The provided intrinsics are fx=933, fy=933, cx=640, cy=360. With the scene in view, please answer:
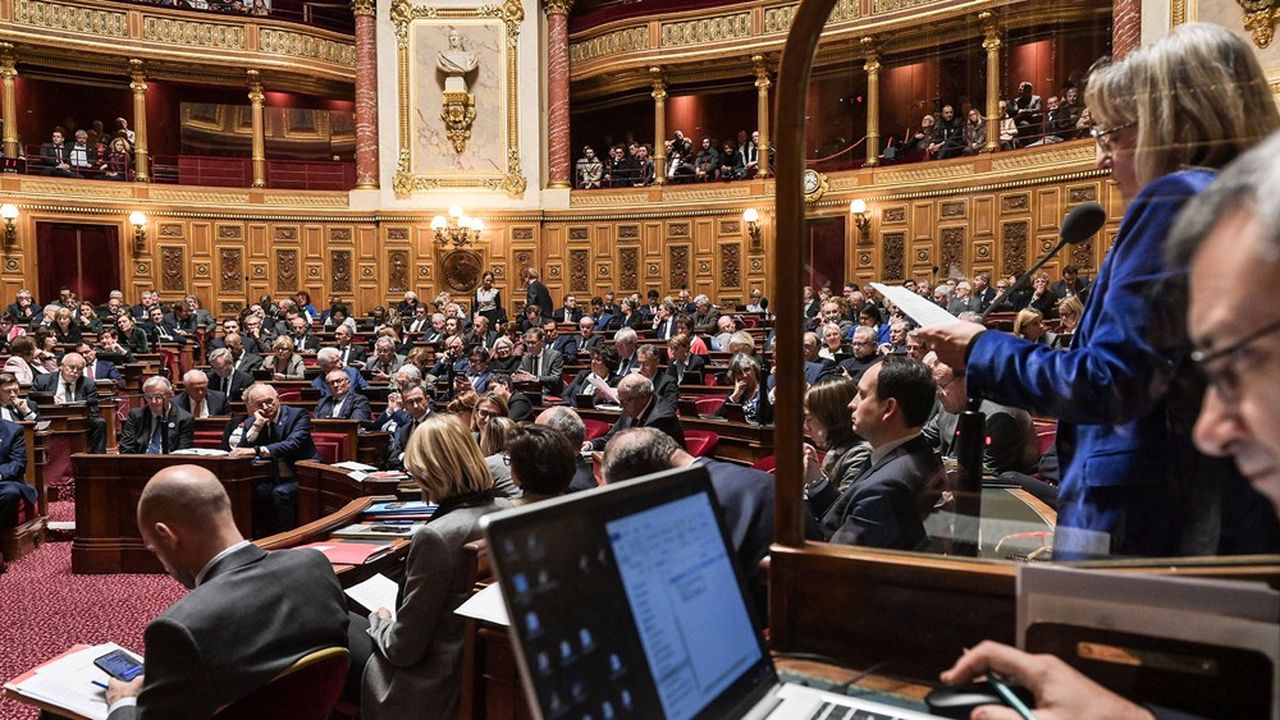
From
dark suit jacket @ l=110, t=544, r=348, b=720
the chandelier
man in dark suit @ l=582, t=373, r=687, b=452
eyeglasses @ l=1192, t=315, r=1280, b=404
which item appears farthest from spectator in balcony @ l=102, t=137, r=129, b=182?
eyeglasses @ l=1192, t=315, r=1280, b=404

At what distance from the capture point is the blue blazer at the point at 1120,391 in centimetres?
124

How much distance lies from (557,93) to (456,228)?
2868 mm

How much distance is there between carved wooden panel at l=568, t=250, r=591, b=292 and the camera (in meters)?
15.9

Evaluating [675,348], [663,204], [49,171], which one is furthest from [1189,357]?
[49,171]

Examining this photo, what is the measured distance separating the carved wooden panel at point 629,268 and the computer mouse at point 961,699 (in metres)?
14.7

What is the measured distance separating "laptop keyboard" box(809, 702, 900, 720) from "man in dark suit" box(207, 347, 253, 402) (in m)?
7.56

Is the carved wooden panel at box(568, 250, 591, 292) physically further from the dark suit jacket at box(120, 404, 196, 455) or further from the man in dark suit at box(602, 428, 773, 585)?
the man in dark suit at box(602, 428, 773, 585)

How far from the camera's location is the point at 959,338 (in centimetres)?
146

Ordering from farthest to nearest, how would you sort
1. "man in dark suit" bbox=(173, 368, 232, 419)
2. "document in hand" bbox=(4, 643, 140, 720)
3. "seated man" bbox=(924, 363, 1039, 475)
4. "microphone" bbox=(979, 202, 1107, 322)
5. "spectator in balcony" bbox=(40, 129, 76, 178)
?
"spectator in balcony" bbox=(40, 129, 76, 178) < "man in dark suit" bbox=(173, 368, 232, 419) < "document in hand" bbox=(4, 643, 140, 720) < "seated man" bbox=(924, 363, 1039, 475) < "microphone" bbox=(979, 202, 1107, 322)

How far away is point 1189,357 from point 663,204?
14.8 metres

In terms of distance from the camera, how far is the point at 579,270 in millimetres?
16031

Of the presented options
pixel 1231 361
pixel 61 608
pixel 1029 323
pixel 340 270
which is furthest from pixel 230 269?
pixel 1231 361

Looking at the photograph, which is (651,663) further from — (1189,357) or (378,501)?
(378,501)

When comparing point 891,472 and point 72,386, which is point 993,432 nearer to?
point 891,472
